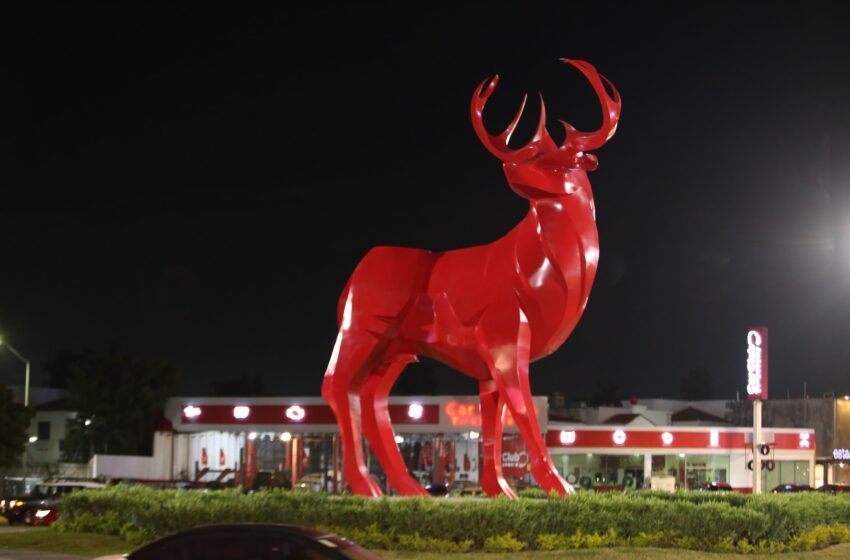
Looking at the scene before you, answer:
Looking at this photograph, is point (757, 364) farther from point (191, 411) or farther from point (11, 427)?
point (11, 427)

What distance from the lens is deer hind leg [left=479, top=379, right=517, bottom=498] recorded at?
63.3 feet

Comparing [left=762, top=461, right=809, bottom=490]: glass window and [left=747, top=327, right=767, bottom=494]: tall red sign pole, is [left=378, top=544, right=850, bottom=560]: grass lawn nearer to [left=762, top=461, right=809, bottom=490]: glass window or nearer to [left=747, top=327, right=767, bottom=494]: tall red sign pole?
[left=747, top=327, right=767, bottom=494]: tall red sign pole

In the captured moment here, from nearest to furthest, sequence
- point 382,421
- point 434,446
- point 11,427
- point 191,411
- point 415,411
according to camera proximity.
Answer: point 382,421
point 11,427
point 415,411
point 434,446
point 191,411

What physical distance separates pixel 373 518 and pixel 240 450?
29815 millimetres

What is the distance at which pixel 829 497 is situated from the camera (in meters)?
20.8

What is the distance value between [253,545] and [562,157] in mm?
10757

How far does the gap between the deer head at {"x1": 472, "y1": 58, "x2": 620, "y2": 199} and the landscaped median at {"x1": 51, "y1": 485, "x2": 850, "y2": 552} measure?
5.03m

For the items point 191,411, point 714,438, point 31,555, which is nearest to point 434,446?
point 191,411

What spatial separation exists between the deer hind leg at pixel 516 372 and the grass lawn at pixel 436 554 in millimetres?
1580

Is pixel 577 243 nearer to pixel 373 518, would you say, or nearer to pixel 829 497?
pixel 373 518

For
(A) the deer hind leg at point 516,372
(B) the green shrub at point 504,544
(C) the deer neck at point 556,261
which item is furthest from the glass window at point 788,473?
(B) the green shrub at point 504,544

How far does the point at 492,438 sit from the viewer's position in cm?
1938

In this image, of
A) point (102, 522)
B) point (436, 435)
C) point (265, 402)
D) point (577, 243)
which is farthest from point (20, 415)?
point (577, 243)

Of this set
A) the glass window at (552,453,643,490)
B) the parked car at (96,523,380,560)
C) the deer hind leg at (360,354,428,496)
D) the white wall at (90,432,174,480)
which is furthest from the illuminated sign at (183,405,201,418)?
the parked car at (96,523,380,560)
